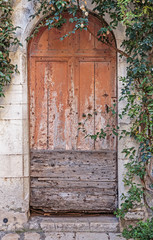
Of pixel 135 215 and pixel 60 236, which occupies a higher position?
pixel 135 215

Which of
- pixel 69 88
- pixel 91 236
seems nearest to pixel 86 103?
pixel 69 88

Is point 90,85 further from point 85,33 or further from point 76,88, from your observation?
point 85,33

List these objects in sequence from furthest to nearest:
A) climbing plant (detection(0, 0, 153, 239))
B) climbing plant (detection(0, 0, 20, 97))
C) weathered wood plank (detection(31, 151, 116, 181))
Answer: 1. weathered wood plank (detection(31, 151, 116, 181))
2. climbing plant (detection(0, 0, 20, 97))
3. climbing plant (detection(0, 0, 153, 239))

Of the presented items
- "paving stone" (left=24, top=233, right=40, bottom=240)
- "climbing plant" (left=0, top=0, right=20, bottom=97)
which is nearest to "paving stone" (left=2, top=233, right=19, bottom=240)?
"paving stone" (left=24, top=233, right=40, bottom=240)

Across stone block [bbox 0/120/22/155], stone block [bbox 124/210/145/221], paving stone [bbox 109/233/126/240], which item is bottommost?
paving stone [bbox 109/233/126/240]

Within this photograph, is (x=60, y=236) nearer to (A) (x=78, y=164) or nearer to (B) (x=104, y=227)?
(B) (x=104, y=227)

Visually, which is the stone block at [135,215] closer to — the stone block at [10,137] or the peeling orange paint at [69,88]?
the peeling orange paint at [69,88]

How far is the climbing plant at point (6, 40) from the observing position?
3201 mm

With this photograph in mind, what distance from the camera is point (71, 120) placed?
3.61 meters

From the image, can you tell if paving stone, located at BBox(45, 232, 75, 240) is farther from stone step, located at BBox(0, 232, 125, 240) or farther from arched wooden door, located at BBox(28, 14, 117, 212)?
arched wooden door, located at BBox(28, 14, 117, 212)

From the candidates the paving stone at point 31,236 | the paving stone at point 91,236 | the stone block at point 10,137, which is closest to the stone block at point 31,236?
the paving stone at point 31,236

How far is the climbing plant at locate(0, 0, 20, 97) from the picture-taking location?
3.20 metres

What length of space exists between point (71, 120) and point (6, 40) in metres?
1.35

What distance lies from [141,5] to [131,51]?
1.79 feet
